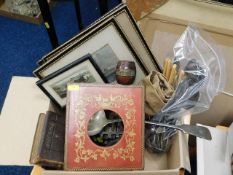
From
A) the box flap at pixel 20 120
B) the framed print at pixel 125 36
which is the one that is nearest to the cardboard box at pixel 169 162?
the framed print at pixel 125 36

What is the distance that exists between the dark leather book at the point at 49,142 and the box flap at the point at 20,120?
22 cm

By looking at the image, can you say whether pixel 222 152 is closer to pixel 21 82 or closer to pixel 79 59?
pixel 79 59

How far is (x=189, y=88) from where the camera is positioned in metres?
0.80

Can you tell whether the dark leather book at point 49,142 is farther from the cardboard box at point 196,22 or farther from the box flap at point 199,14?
the box flap at point 199,14

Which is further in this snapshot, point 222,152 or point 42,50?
point 42,50

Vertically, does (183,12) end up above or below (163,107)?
above

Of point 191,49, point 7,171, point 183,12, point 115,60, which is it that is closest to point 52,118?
point 115,60

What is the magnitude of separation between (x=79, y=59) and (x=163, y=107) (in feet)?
0.84

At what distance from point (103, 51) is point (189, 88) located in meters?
0.26

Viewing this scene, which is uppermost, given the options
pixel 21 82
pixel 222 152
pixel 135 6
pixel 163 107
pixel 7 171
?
pixel 135 6

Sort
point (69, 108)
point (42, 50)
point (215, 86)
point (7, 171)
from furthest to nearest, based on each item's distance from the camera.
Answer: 1. point (42, 50)
2. point (7, 171)
3. point (215, 86)
4. point (69, 108)

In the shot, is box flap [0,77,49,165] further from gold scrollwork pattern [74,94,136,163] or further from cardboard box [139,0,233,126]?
cardboard box [139,0,233,126]

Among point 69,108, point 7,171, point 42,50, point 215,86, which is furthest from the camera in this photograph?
point 42,50

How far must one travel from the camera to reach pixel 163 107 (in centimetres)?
78
